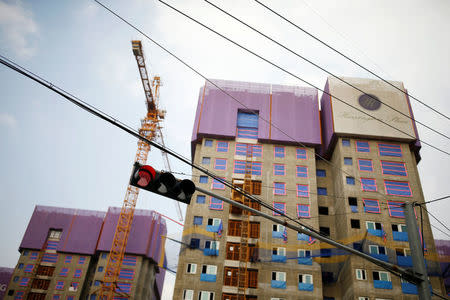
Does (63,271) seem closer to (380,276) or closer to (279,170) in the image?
(279,170)

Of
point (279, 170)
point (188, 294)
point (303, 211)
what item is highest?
point (279, 170)

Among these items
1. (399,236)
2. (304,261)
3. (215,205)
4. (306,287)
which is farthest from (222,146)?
(399,236)

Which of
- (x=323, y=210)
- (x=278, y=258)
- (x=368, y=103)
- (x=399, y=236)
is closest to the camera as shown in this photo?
(x=399, y=236)

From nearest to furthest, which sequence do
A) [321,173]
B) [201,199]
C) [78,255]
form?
1. [201,199]
2. [321,173]
3. [78,255]

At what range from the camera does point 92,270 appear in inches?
2820

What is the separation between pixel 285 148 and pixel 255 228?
13926mm

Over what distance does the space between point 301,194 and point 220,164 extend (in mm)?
12561

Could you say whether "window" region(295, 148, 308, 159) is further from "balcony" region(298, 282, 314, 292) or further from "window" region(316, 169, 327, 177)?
"balcony" region(298, 282, 314, 292)

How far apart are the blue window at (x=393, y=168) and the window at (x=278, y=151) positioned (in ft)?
47.4

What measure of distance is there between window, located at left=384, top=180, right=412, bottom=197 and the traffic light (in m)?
44.3

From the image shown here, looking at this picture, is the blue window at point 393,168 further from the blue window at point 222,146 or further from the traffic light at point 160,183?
the traffic light at point 160,183

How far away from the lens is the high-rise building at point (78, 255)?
67.0 m

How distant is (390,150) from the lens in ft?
161

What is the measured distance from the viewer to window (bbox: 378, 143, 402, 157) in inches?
1916
